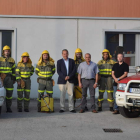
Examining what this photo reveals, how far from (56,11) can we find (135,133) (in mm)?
7072

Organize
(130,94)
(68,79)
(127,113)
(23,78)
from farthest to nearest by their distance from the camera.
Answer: (23,78) < (68,79) < (127,113) < (130,94)

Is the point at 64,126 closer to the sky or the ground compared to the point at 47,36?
closer to the ground

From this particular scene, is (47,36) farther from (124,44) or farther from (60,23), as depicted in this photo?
(124,44)

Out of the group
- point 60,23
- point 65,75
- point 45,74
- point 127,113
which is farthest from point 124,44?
point 127,113

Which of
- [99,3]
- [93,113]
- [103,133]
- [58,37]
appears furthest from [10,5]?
[103,133]

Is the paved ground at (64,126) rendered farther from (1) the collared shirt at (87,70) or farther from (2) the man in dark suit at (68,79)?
(1) the collared shirt at (87,70)

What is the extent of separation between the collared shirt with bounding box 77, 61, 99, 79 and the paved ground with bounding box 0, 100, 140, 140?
1.15 m

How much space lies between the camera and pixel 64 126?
7.46m

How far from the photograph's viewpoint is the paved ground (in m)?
6.48

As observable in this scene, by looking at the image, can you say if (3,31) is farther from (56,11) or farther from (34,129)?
(34,129)

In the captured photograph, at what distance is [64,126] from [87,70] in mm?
2397

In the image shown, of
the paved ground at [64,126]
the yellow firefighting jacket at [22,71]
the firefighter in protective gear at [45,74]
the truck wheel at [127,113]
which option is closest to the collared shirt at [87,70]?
the firefighter in protective gear at [45,74]

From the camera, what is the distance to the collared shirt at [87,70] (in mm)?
9305

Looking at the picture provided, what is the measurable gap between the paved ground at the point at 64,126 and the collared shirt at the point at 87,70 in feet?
3.77
